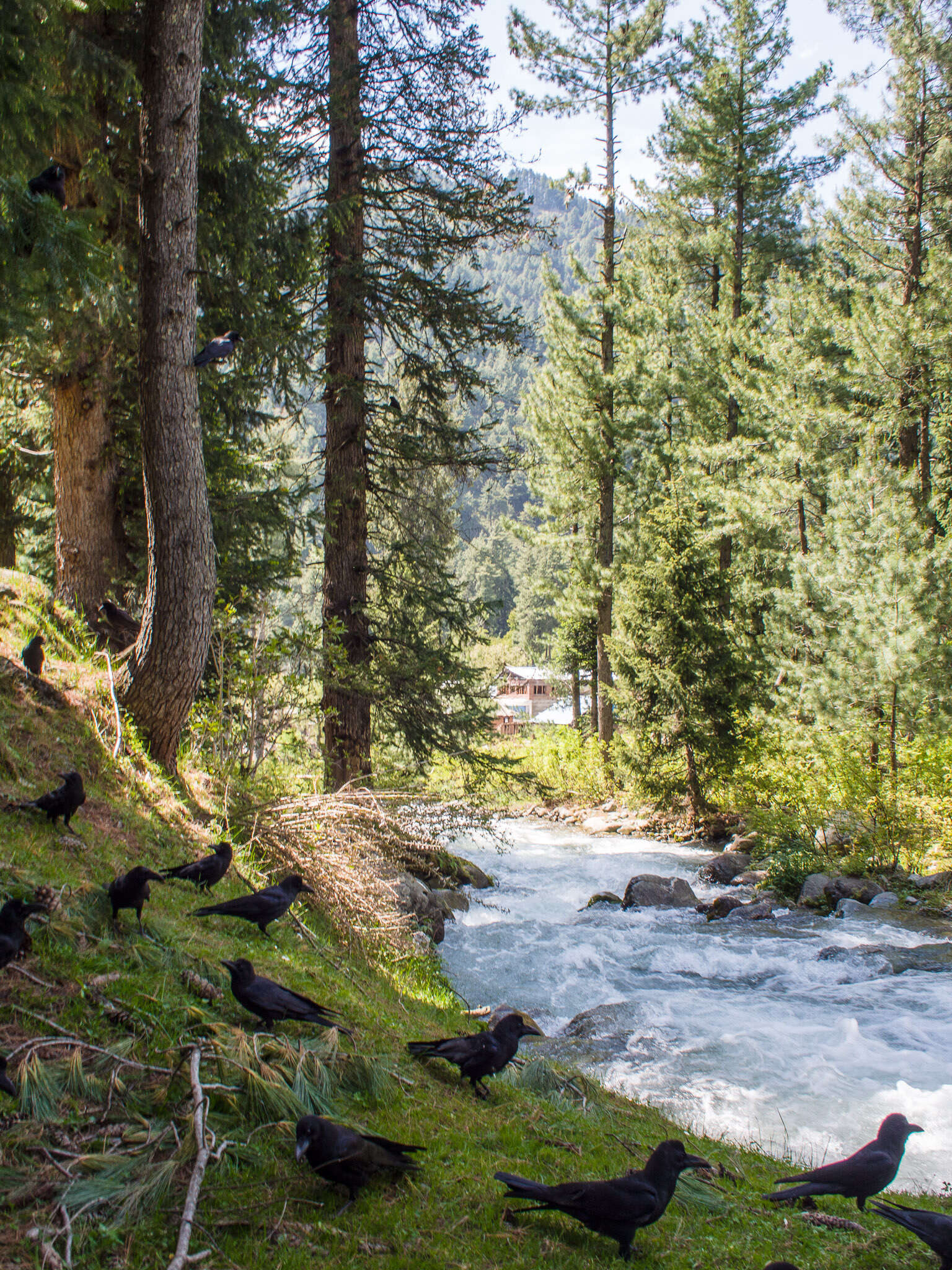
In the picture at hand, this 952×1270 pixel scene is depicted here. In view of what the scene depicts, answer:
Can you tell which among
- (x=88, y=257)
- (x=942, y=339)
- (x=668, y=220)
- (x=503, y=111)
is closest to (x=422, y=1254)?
(x=88, y=257)

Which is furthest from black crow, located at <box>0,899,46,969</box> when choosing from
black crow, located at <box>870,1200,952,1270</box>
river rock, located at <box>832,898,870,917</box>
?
river rock, located at <box>832,898,870,917</box>

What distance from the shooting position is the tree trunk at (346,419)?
950 centimetres

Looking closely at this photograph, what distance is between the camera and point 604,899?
455 inches

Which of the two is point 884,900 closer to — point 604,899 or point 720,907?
point 720,907

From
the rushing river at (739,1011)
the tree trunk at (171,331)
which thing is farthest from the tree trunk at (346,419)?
the tree trunk at (171,331)

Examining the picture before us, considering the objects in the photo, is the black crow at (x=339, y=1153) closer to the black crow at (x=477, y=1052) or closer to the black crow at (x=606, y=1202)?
the black crow at (x=606, y=1202)

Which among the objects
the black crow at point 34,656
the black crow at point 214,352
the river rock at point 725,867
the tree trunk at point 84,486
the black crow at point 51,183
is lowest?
the river rock at point 725,867

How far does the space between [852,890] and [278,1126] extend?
10398mm

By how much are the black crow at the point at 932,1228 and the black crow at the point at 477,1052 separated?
1.69m

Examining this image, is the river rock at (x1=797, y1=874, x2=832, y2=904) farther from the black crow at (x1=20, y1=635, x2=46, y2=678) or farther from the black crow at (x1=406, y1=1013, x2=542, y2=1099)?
the black crow at (x1=20, y1=635, x2=46, y2=678)

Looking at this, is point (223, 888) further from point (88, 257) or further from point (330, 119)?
point (330, 119)

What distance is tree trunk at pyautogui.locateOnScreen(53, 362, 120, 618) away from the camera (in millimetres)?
7406

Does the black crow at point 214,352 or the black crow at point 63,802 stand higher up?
the black crow at point 214,352

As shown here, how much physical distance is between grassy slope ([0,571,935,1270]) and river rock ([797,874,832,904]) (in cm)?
716
